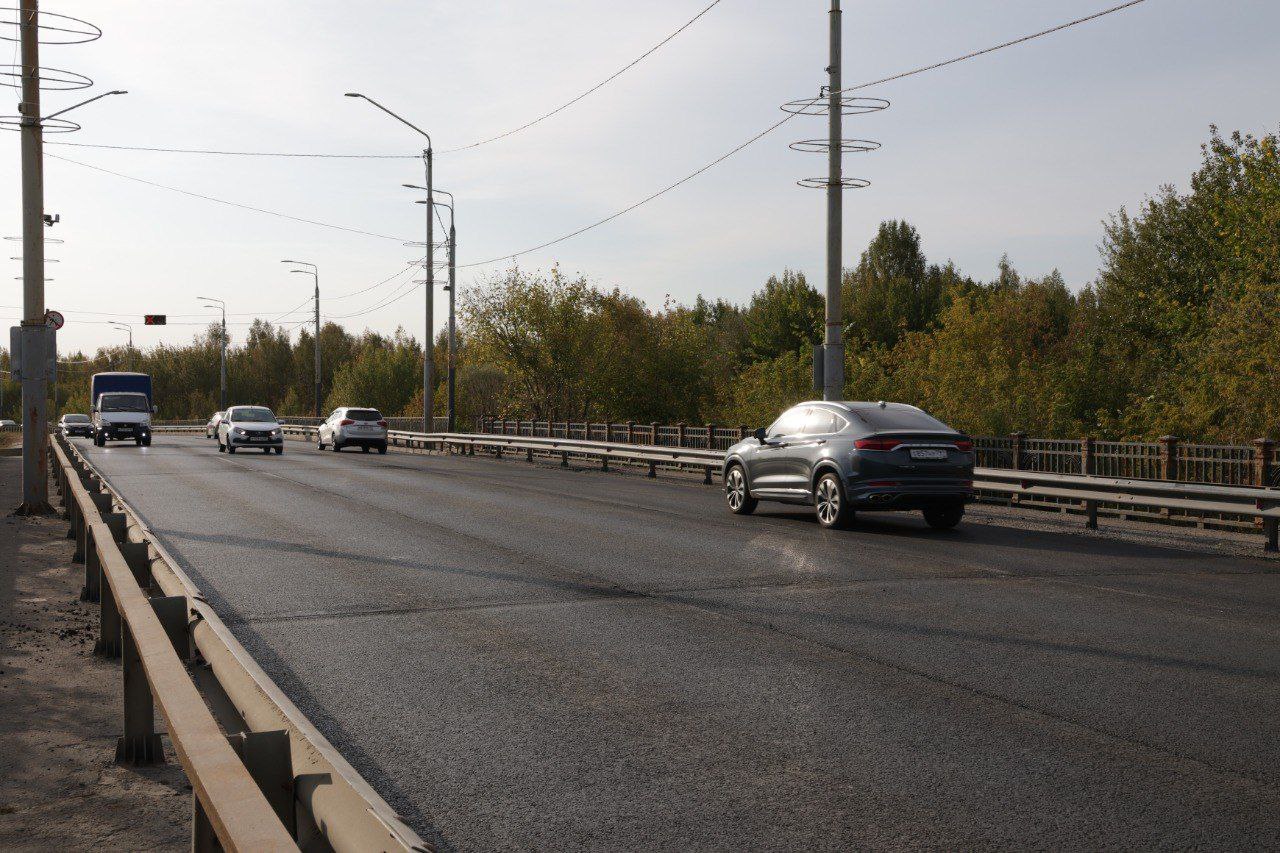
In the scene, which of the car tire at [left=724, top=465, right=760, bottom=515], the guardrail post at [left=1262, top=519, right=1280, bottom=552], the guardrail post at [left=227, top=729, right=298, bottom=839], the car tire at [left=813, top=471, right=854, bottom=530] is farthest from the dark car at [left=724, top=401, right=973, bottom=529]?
the guardrail post at [left=227, top=729, right=298, bottom=839]

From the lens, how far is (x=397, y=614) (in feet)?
29.3

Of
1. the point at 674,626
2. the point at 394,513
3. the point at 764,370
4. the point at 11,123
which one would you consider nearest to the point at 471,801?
the point at 674,626

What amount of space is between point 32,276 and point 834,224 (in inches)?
500

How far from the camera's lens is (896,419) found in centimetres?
1569

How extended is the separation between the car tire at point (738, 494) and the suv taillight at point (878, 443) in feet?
8.79

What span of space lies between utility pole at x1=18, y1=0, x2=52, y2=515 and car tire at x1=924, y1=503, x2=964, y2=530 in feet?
40.5

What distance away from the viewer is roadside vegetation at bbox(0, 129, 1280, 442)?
26641mm

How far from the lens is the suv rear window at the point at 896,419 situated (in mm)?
15453

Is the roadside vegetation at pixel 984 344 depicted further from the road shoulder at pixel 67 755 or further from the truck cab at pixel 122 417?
the road shoulder at pixel 67 755

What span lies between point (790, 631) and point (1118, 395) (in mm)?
37913

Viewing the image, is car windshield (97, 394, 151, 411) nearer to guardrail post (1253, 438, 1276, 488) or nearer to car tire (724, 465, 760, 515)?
car tire (724, 465, 760, 515)

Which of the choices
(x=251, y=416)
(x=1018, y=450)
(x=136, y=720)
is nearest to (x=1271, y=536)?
(x=1018, y=450)

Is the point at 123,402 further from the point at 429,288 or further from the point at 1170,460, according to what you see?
the point at 1170,460

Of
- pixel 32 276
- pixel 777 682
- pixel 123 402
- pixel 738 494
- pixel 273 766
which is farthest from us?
pixel 123 402
